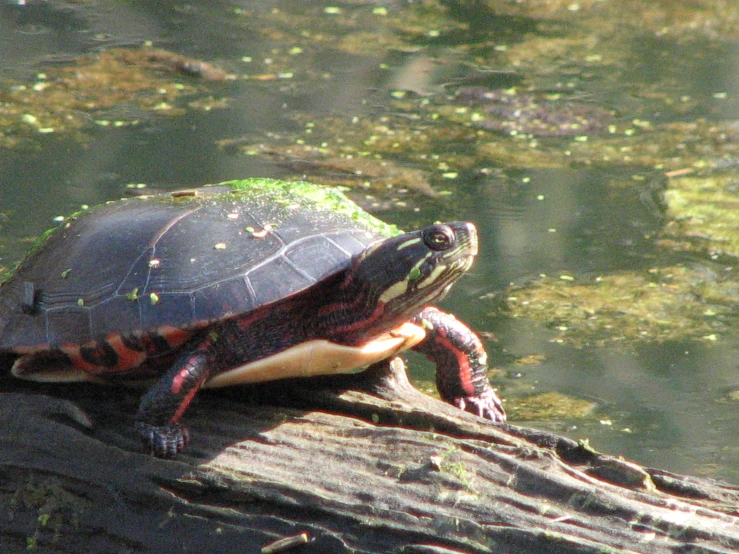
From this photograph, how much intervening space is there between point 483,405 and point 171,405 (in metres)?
1.35

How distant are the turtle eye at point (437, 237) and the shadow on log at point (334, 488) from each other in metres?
0.56

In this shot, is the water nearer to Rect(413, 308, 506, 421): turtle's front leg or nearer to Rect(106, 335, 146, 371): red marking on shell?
Rect(413, 308, 506, 421): turtle's front leg

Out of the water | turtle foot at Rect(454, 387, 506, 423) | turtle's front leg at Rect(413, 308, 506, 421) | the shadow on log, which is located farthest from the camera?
the water

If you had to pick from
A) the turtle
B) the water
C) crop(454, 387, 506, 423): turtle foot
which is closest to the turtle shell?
the turtle

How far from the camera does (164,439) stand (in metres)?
3.02

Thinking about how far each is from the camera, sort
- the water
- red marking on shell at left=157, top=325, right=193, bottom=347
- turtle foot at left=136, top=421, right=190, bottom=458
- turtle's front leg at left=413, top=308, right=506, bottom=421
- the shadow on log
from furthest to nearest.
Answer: the water, turtle's front leg at left=413, top=308, right=506, bottom=421, red marking on shell at left=157, top=325, right=193, bottom=347, turtle foot at left=136, top=421, right=190, bottom=458, the shadow on log

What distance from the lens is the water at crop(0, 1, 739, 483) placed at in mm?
4676

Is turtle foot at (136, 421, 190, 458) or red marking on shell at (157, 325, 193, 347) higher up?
red marking on shell at (157, 325, 193, 347)

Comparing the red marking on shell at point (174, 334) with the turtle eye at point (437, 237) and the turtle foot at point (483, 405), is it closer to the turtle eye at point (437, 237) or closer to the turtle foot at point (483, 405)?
the turtle eye at point (437, 237)

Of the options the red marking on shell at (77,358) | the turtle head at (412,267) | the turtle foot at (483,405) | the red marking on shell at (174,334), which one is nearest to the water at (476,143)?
the turtle foot at (483,405)

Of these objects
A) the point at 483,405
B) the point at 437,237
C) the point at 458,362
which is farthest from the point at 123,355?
the point at 483,405

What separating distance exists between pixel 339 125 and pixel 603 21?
5.34 m

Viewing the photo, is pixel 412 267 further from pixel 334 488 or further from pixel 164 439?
pixel 164 439

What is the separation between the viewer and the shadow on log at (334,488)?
8.43ft
